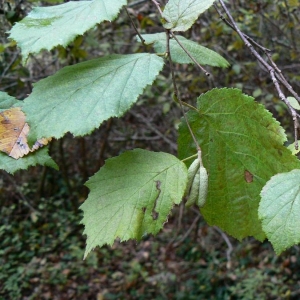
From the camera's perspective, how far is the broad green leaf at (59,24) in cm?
69

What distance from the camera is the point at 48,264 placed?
469 centimetres

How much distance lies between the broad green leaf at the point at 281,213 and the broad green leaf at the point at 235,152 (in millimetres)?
106

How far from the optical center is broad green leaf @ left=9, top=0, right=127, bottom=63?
0.69 metres

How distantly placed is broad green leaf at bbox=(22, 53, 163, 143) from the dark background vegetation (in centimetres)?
228

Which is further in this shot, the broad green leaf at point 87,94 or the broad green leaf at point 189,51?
the broad green leaf at point 189,51

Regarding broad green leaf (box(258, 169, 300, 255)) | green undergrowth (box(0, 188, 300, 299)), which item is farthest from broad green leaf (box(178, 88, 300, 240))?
green undergrowth (box(0, 188, 300, 299))

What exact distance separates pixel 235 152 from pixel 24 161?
0.41m

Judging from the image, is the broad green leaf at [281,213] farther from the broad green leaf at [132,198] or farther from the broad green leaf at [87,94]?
the broad green leaf at [87,94]

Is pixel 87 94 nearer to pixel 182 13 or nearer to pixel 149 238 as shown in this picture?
pixel 182 13

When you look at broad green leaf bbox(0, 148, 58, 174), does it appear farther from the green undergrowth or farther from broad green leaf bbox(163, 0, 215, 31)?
the green undergrowth

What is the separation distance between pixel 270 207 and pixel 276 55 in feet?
8.72

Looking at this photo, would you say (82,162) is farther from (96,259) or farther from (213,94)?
(213,94)

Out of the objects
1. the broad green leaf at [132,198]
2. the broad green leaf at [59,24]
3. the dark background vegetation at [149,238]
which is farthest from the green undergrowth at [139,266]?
the broad green leaf at [59,24]

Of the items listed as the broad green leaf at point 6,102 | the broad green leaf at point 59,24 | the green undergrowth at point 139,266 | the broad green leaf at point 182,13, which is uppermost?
the broad green leaf at point 59,24
